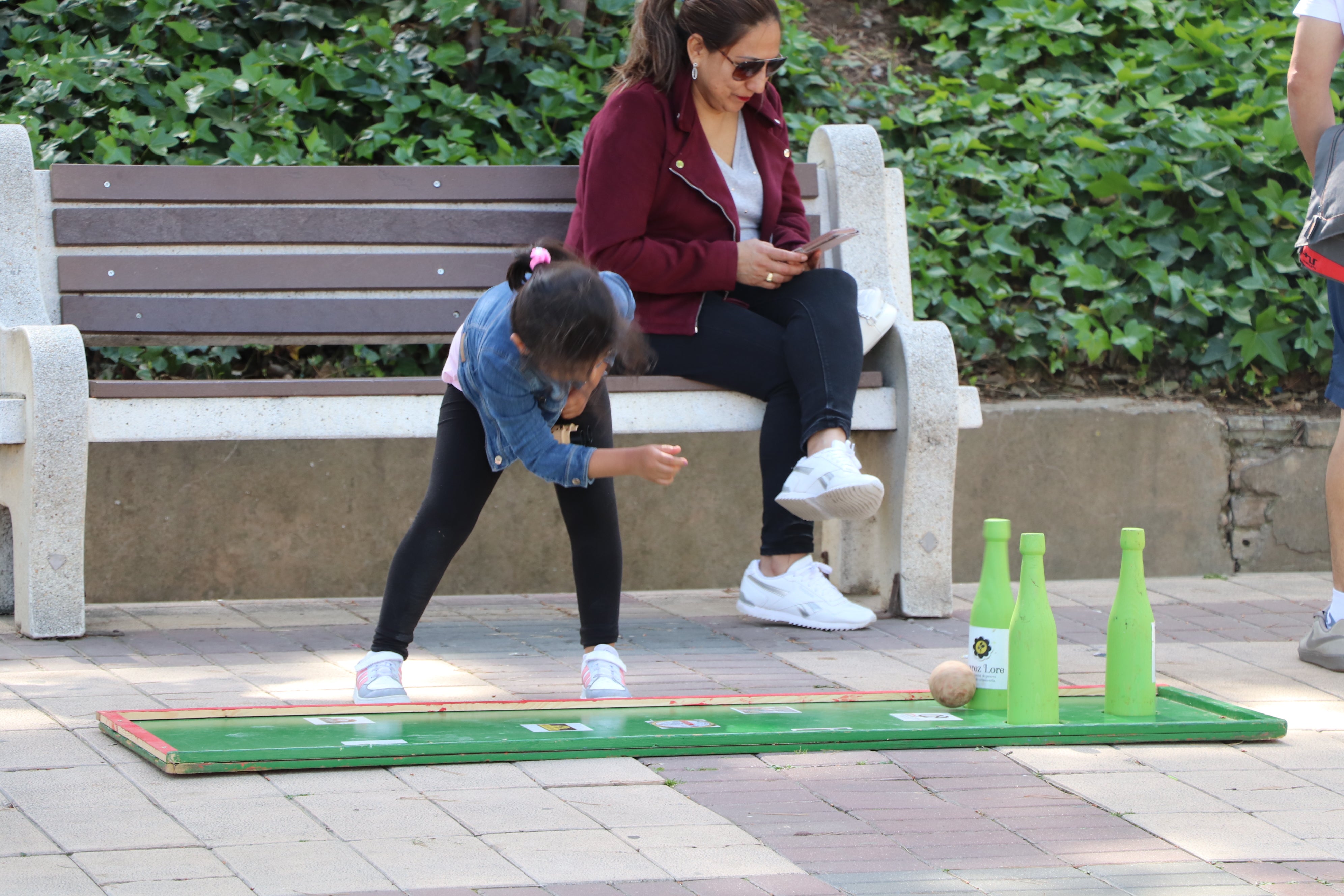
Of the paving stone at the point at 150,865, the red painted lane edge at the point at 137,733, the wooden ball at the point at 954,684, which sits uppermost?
the wooden ball at the point at 954,684

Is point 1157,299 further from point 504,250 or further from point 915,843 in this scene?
point 915,843

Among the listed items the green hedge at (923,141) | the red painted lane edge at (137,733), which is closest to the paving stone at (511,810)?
the red painted lane edge at (137,733)

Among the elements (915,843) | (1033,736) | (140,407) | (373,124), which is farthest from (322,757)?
(373,124)

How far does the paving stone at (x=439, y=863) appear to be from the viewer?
2.20 m

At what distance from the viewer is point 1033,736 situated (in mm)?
3021

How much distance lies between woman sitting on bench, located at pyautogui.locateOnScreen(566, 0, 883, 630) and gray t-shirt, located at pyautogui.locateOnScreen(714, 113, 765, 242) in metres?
0.01

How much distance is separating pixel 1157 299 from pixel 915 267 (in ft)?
3.00

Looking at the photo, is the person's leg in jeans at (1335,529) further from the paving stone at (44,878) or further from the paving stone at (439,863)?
the paving stone at (44,878)

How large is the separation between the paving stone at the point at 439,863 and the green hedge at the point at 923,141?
3.03 meters

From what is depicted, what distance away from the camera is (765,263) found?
13.8 feet

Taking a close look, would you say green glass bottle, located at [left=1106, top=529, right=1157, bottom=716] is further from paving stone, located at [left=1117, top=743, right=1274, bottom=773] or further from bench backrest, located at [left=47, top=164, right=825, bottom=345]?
bench backrest, located at [left=47, top=164, right=825, bottom=345]

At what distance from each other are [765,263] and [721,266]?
0.37 ft

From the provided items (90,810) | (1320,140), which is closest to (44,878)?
(90,810)

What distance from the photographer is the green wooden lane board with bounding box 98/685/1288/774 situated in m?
2.77
